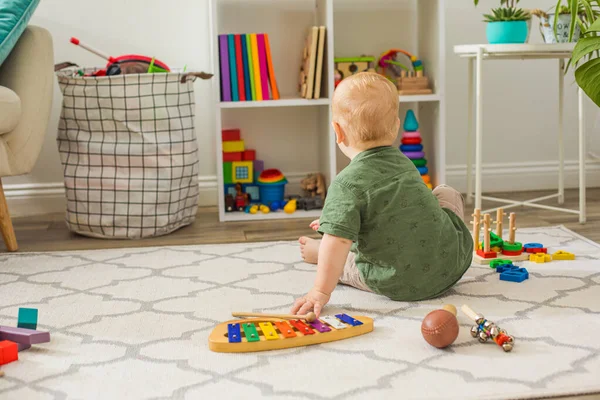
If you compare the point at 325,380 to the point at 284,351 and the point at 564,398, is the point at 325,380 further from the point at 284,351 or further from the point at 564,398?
the point at 564,398

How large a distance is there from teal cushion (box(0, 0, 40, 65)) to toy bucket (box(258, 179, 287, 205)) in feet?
3.25

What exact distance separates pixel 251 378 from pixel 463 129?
80.3 inches

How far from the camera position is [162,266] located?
1.97 metres

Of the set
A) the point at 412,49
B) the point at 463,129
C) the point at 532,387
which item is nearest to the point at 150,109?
the point at 412,49

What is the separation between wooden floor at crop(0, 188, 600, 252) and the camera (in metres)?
2.29

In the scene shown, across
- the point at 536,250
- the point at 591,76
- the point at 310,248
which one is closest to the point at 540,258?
the point at 536,250

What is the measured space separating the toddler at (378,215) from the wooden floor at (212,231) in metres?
0.80

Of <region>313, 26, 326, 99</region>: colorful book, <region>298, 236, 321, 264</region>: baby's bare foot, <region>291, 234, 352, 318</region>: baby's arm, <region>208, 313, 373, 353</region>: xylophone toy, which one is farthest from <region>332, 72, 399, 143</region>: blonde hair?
<region>313, 26, 326, 99</region>: colorful book

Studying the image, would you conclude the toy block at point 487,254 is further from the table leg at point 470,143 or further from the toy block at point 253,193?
the toy block at point 253,193

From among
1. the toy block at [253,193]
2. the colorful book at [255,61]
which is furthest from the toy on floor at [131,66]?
the toy block at [253,193]

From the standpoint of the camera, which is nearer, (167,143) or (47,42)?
(47,42)

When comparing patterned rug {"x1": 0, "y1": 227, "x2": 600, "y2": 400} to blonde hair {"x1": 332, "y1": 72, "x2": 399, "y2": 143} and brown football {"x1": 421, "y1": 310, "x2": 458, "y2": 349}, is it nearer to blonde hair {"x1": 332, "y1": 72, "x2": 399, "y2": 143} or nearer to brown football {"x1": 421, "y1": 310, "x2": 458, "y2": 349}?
brown football {"x1": 421, "y1": 310, "x2": 458, "y2": 349}

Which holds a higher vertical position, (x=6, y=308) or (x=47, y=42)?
(x=47, y=42)

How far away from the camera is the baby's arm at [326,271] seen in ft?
4.73
